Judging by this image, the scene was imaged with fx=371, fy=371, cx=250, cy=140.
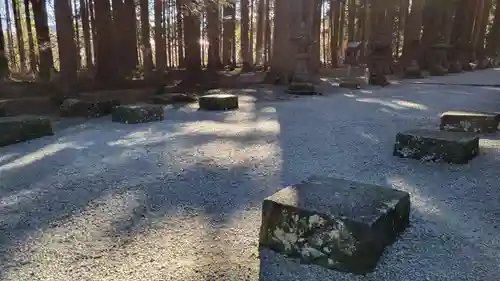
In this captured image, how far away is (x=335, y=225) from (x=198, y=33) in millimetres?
8715

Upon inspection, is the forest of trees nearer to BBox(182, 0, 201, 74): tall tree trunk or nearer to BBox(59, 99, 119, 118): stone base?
BBox(182, 0, 201, 74): tall tree trunk

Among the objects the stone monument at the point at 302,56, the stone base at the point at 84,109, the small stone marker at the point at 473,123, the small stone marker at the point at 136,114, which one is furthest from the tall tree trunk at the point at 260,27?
the small stone marker at the point at 473,123

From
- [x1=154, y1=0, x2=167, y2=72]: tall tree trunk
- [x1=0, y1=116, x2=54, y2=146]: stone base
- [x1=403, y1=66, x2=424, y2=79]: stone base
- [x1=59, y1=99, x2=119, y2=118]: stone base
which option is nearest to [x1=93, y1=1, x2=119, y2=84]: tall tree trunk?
[x1=154, y1=0, x2=167, y2=72]: tall tree trunk

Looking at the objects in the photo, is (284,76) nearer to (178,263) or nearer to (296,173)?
(296,173)

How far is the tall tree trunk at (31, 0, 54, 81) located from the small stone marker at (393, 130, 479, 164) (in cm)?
727

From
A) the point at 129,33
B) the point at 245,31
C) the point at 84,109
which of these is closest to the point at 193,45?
the point at 129,33

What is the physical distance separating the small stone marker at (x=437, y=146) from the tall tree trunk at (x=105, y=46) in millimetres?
6970

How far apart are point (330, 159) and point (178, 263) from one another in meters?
1.93

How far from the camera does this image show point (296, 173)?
287 cm

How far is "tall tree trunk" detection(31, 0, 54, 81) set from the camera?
7763 mm

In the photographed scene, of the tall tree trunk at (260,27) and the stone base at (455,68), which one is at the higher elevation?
the tall tree trunk at (260,27)

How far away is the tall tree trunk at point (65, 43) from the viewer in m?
6.70

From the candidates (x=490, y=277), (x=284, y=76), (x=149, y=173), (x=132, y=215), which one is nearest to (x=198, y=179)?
(x=149, y=173)

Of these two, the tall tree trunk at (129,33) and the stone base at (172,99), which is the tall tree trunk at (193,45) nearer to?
the tall tree trunk at (129,33)
